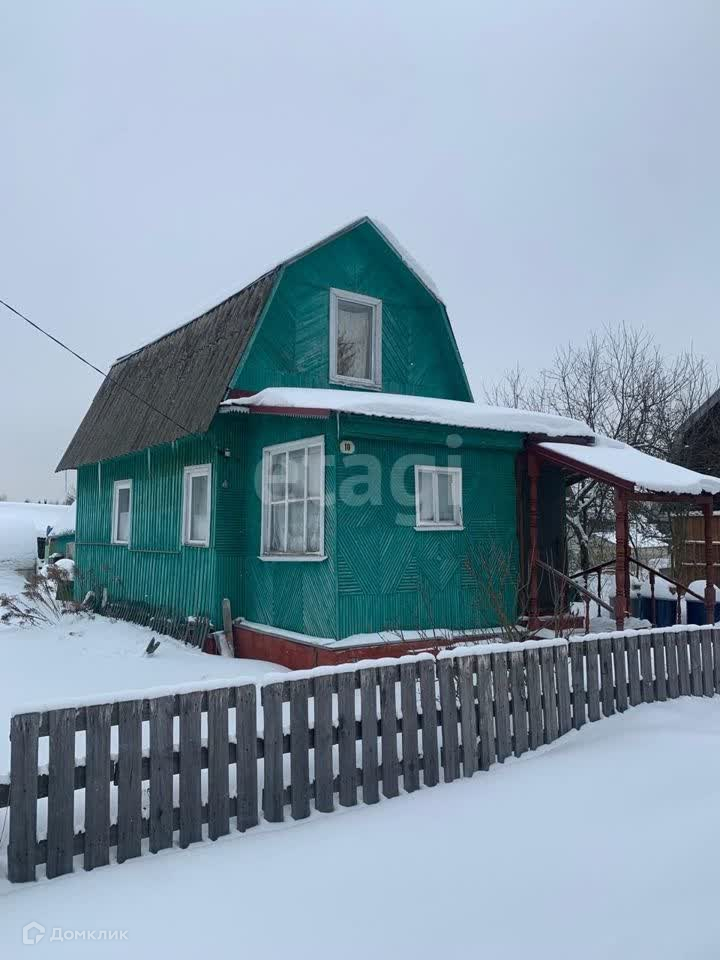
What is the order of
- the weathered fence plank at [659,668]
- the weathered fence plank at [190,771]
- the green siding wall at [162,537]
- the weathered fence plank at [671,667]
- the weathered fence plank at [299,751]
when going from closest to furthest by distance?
the weathered fence plank at [190,771]
the weathered fence plank at [299,751]
the weathered fence plank at [659,668]
the weathered fence plank at [671,667]
the green siding wall at [162,537]

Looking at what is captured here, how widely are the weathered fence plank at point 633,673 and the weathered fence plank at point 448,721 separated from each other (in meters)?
2.08

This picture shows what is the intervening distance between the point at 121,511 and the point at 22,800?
12.3 m

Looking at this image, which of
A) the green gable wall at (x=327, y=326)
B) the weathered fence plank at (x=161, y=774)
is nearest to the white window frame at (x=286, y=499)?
the green gable wall at (x=327, y=326)

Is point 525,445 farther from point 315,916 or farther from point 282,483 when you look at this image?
point 315,916

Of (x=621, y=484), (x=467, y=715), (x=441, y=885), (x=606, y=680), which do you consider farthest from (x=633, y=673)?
(x=621, y=484)

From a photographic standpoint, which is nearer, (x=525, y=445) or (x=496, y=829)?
(x=496, y=829)

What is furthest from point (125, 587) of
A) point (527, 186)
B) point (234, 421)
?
point (527, 186)

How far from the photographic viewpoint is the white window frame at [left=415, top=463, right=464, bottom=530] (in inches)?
382

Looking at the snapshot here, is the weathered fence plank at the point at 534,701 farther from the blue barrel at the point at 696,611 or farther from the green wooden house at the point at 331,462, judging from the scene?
the blue barrel at the point at 696,611

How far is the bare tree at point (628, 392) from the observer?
19609 millimetres

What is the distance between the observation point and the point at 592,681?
5.86 m

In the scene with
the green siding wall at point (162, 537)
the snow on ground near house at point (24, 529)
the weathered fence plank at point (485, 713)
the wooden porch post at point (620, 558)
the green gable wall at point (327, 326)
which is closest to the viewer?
the weathered fence plank at point (485, 713)

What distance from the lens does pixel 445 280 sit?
200 feet

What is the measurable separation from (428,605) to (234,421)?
4.08 metres
